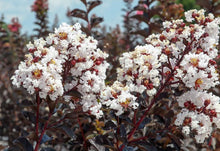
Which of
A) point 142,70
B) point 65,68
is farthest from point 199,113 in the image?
point 65,68

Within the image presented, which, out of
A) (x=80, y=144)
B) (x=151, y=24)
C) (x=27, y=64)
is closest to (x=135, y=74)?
(x=27, y=64)

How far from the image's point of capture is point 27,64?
162cm

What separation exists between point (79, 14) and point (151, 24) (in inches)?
25.5

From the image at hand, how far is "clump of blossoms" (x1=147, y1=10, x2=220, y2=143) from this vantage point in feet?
5.13

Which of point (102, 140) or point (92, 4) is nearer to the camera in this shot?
point (102, 140)

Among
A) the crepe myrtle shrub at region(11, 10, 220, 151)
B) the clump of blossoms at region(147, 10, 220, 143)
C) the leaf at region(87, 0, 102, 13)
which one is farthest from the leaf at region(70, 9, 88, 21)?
the clump of blossoms at region(147, 10, 220, 143)

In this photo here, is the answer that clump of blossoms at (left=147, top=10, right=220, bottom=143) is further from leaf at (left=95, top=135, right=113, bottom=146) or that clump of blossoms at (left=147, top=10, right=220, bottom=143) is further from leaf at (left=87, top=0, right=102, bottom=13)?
leaf at (left=87, top=0, right=102, bottom=13)

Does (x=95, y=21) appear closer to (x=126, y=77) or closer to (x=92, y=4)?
(x=92, y=4)

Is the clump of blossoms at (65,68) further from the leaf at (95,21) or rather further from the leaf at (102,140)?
the leaf at (95,21)

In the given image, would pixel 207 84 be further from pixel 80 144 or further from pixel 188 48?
pixel 80 144

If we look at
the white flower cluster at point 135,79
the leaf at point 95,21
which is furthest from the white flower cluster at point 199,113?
the leaf at point 95,21

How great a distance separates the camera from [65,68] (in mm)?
1760

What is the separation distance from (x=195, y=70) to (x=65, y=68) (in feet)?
2.43

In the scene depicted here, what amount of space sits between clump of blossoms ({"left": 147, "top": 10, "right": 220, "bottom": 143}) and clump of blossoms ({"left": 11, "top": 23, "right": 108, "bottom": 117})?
0.44 m
